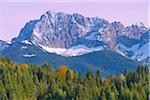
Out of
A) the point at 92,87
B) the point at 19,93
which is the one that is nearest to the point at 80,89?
the point at 92,87

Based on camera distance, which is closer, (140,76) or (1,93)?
(1,93)

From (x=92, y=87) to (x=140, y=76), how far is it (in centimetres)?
509

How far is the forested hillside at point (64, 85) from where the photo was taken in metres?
49.8

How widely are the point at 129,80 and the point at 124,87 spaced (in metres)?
3.64

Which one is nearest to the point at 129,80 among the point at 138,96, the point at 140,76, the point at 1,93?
the point at 140,76

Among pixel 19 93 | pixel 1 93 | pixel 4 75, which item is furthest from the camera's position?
pixel 4 75

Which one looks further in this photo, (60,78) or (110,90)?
(60,78)

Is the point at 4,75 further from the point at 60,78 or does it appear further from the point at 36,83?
the point at 60,78

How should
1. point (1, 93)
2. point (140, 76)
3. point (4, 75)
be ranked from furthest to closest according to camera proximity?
point (140, 76), point (4, 75), point (1, 93)

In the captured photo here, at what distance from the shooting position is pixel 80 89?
52406 mm

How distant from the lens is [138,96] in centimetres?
4772

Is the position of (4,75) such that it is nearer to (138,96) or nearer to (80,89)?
(80,89)

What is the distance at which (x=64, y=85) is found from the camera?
5491 cm

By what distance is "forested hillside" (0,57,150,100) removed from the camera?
49.8m
